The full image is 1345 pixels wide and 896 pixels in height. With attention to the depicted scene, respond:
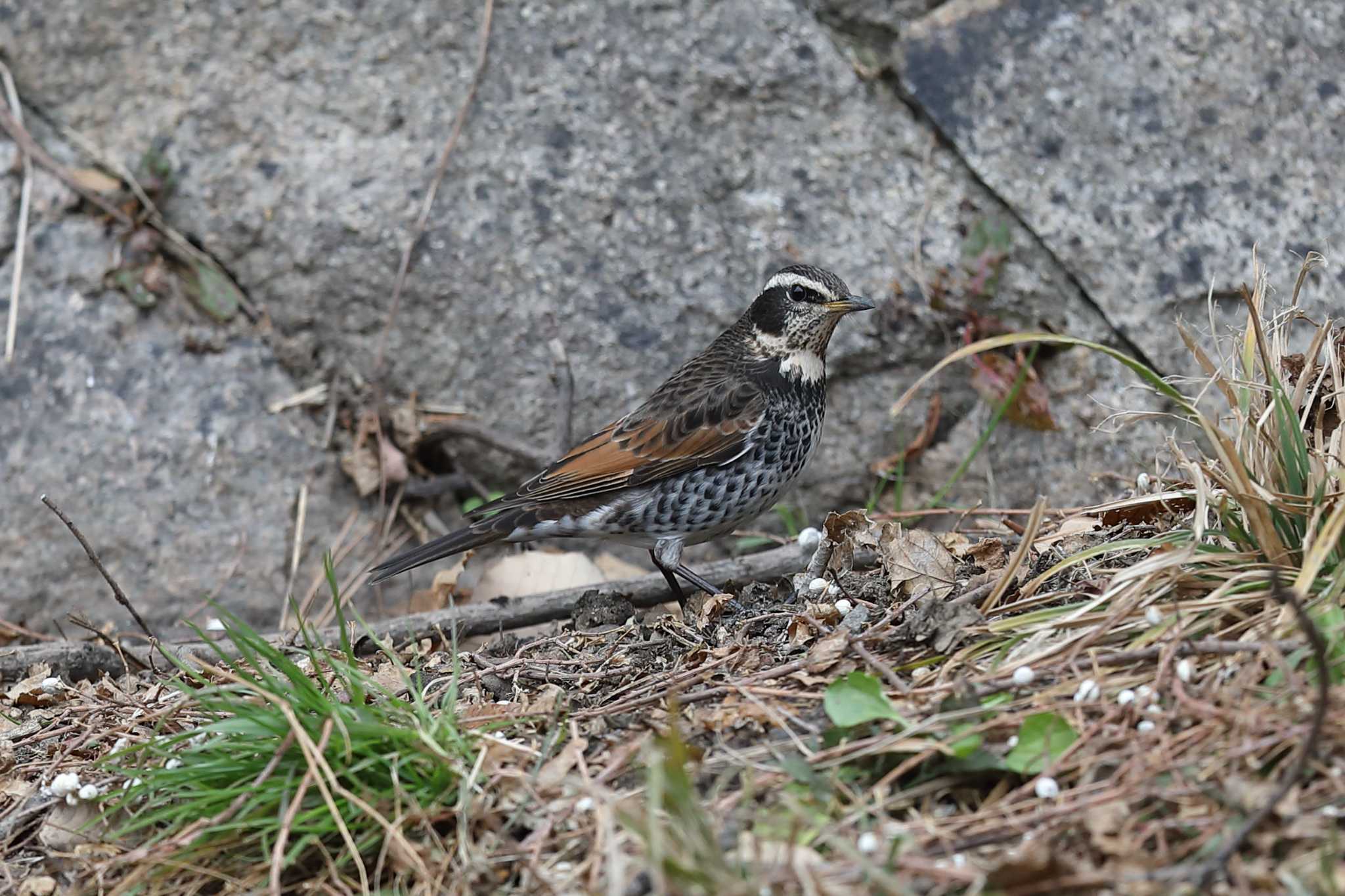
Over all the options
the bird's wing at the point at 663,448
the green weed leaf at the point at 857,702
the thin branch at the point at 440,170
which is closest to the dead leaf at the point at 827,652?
the green weed leaf at the point at 857,702

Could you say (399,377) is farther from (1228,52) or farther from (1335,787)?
(1335,787)

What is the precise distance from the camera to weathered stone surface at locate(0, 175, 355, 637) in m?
5.68

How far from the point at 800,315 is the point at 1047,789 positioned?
9.84ft

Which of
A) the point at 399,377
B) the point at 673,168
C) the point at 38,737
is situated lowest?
the point at 38,737

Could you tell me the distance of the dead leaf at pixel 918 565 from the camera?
12.5 feet

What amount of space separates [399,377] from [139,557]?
4.75 ft

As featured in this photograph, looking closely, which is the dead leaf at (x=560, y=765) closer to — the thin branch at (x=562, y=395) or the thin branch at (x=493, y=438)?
the thin branch at (x=562, y=395)

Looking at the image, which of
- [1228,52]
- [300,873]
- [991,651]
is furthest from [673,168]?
[300,873]

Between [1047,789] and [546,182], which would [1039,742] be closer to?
[1047,789]

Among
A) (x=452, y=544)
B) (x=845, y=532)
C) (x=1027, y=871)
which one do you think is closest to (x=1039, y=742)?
(x=1027, y=871)

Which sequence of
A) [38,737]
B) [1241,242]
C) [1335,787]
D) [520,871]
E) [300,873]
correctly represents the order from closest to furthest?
[1335,787]
[520,871]
[300,873]
[38,737]
[1241,242]

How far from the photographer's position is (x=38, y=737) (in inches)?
150

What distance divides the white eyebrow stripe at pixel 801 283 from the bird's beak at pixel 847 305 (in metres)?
0.03

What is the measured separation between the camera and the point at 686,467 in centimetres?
510
